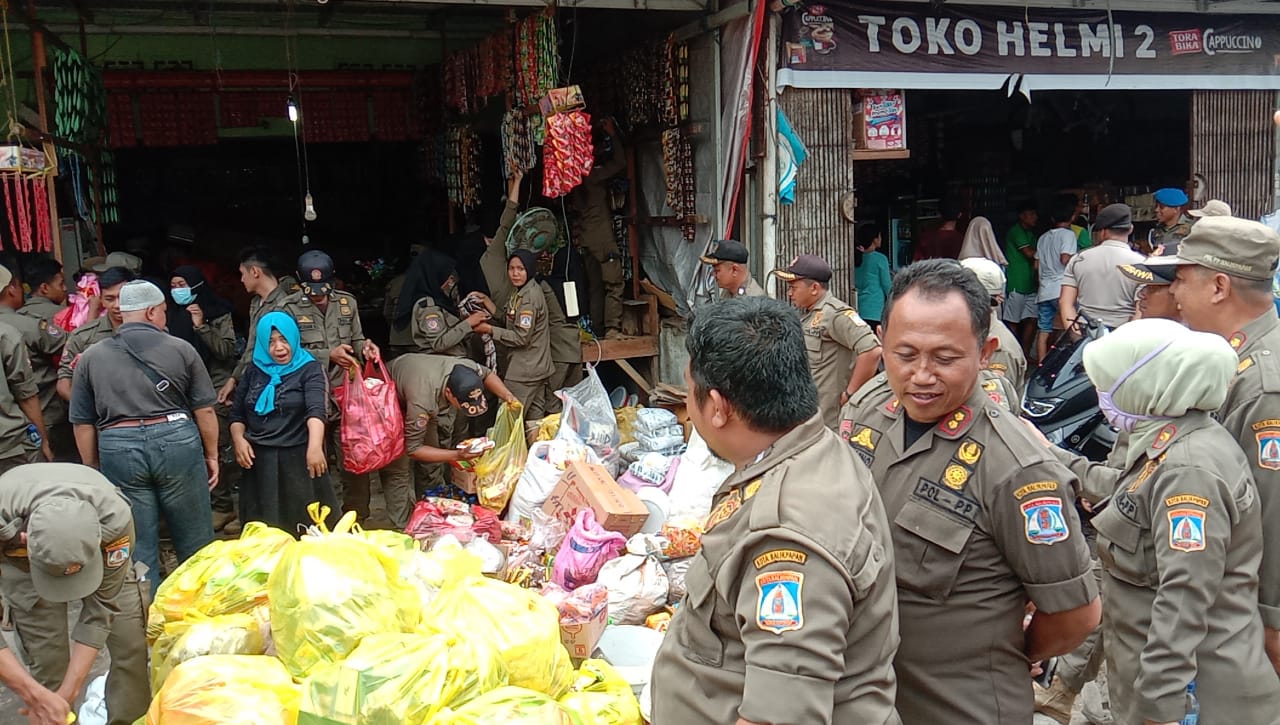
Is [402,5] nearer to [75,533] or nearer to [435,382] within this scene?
[435,382]

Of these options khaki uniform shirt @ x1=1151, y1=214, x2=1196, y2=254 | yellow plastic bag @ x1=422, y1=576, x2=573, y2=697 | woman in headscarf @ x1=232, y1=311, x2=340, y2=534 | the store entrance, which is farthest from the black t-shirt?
the store entrance

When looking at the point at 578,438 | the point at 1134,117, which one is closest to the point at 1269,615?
the point at 578,438

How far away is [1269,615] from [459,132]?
26.0ft

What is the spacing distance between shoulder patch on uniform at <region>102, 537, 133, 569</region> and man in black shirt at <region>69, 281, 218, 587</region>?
139 centimetres

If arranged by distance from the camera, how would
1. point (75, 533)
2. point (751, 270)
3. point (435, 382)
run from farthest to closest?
point (751, 270), point (435, 382), point (75, 533)

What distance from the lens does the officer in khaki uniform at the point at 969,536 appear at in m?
2.01

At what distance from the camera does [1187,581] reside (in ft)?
7.74

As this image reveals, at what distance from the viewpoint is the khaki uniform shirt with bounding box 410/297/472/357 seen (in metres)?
6.84

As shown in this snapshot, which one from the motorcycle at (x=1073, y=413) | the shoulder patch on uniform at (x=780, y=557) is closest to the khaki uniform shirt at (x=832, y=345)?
the motorcycle at (x=1073, y=413)

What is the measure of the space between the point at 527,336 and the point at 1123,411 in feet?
16.3

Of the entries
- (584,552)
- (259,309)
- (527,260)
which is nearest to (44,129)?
(259,309)

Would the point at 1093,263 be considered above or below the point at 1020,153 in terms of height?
below

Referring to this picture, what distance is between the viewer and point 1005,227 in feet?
40.0

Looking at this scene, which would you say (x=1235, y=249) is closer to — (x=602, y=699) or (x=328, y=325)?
(x=602, y=699)
